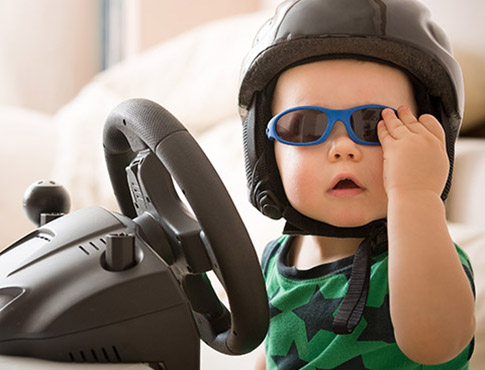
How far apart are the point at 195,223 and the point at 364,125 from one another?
0.24m

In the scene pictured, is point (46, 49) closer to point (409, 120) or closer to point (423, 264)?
point (409, 120)

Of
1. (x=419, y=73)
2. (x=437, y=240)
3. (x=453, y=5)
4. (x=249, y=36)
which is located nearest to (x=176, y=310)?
(x=437, y=240)

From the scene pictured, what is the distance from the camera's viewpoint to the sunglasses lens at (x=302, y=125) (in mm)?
868

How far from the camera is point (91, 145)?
2.28 metres

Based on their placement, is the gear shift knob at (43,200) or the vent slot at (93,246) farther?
the gear shift knob at (43,200)

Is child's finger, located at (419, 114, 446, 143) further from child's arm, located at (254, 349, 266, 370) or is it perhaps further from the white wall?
the white wall

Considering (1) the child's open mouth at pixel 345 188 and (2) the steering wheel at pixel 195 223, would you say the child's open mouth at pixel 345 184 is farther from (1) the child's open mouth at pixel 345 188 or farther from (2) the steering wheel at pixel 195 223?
(2) the steering wheel at pixel 195 223

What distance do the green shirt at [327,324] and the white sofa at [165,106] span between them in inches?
16.9

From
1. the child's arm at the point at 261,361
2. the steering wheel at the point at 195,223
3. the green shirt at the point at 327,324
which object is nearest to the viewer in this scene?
the steering wheel at the point at 195,223

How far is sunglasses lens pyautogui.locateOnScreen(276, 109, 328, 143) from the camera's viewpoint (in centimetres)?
87

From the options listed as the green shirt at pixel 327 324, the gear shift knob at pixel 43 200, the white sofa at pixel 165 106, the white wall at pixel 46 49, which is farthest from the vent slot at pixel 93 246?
the white wall at pixel 46 49

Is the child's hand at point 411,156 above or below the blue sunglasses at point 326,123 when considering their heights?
below

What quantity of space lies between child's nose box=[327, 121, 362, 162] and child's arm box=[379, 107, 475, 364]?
0.13 feet

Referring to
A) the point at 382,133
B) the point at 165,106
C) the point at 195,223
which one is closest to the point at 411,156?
the point at 382,133
